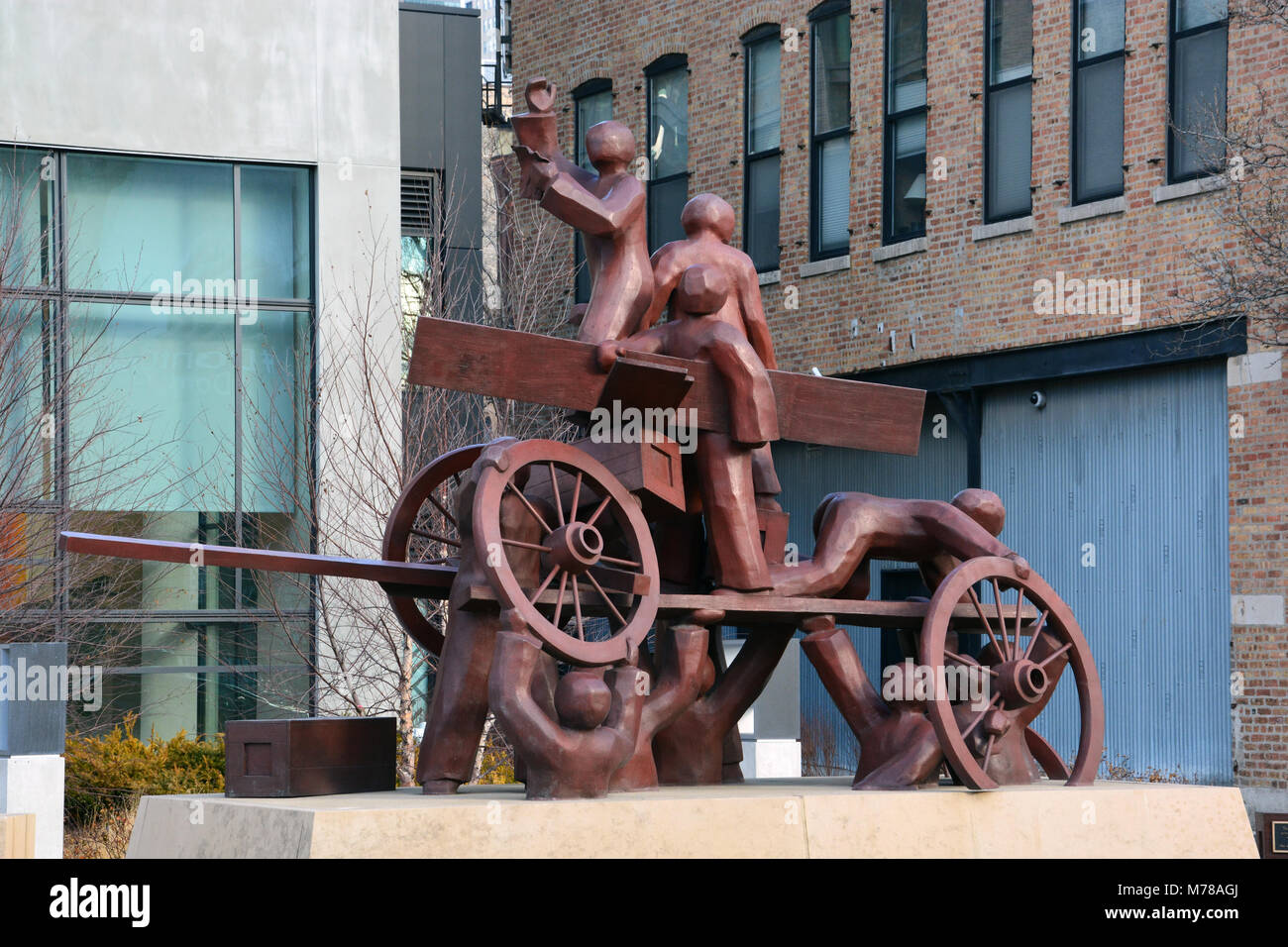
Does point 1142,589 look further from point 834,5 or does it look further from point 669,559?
point 669,559

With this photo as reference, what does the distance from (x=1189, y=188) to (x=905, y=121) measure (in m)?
4.46

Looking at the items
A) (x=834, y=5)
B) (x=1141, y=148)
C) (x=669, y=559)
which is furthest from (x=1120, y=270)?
(x=669, y=559)

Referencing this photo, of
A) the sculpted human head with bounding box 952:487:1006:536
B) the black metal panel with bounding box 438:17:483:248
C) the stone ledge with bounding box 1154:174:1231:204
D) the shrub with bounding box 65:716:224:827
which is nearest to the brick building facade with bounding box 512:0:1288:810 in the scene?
the stone ledge with bounding box 1154:174:1231:204

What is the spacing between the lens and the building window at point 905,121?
69.8 feet

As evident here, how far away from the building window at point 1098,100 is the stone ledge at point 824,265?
3.58 metres

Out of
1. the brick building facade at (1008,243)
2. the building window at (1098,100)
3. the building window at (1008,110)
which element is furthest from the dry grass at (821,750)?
the building window at (1098,100)

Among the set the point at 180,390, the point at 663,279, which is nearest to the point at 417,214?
the point at 180,390

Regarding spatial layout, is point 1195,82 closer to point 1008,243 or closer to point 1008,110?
point 1008,110

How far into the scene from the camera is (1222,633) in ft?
57.7

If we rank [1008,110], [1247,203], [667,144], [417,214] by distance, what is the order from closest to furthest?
[1247,203]
[1008,110]
[417,214]
[667,144]

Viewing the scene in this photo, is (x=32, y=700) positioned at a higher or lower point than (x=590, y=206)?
lower

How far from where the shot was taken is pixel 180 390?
1748 cm

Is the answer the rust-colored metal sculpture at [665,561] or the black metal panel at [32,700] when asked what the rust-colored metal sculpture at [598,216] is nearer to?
the rust-colored metal sculpture at [665,561]

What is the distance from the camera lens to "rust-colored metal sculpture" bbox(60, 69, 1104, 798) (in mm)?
7387
